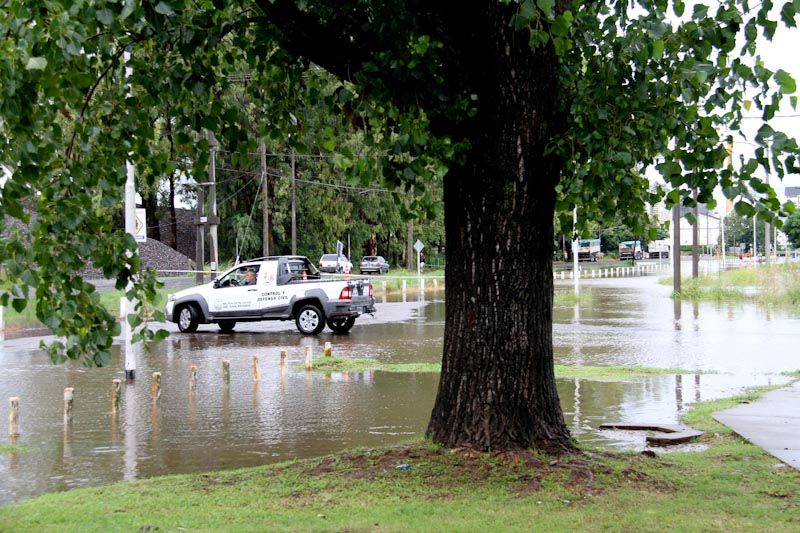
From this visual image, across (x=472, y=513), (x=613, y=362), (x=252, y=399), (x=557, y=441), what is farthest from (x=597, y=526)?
(x=613, y=362)

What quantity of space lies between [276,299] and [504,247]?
54.4ft

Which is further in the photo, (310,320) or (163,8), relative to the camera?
(310,320)

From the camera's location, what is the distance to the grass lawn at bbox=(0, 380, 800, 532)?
637 cm

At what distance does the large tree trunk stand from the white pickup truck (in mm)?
15251

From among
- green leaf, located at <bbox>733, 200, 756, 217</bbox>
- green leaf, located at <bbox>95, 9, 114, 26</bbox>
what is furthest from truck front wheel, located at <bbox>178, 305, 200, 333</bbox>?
green leaf, located at <bbox>95, 9, 114, 26</bbox>

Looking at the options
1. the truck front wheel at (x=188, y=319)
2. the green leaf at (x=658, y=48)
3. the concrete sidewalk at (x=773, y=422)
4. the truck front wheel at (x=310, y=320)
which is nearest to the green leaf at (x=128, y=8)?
the green leaf at (x=658, y=48)

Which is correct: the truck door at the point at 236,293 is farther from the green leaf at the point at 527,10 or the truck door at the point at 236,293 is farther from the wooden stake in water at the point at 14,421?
the green leaf at the point at 527,10

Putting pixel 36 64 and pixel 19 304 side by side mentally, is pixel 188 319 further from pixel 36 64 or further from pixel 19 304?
pixel 36 64

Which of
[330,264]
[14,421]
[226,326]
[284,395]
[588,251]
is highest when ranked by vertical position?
[588,251]

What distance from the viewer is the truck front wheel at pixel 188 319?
972 inches

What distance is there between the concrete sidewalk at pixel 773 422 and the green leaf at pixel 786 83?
3481mm

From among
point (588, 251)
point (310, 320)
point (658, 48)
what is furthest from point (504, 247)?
point (588, 251)

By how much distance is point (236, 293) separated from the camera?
2431cm

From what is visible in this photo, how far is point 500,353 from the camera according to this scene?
308 inches
